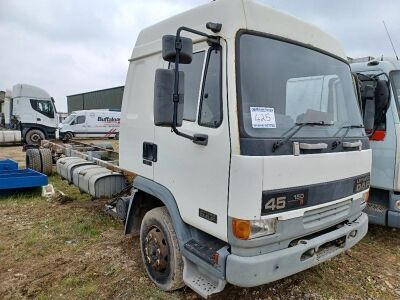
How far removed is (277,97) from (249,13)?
65 cm

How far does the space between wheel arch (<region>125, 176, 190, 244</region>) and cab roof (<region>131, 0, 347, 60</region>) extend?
4.38 ft

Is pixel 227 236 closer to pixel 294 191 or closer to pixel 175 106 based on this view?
pixel 294 191

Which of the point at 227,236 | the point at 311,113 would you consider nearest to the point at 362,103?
the point at 311,113

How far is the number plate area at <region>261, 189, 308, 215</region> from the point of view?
7.63 feet

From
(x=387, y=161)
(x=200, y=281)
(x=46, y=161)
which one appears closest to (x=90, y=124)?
(x=46, y=161)

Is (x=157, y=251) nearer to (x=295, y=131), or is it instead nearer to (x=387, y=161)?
(x=295, y=131)

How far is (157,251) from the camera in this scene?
3.16 metres

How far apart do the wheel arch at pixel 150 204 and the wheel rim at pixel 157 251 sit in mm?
289

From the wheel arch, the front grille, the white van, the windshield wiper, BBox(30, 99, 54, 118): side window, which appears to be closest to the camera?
the windshield wiper

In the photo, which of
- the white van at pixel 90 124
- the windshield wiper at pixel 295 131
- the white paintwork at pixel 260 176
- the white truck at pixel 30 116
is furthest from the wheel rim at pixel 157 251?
the white van at pixel 90 124

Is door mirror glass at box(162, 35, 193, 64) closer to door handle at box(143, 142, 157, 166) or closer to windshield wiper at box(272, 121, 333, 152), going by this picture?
windshield wiper at box(272, 121, 333, 152)

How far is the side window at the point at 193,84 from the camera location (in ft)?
8.93

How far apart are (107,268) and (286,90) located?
273 centimetres

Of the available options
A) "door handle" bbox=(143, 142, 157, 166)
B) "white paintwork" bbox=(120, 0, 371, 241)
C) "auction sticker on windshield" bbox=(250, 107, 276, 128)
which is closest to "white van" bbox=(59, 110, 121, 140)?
"door handle" bbox=(143, 142, 157, 166)
